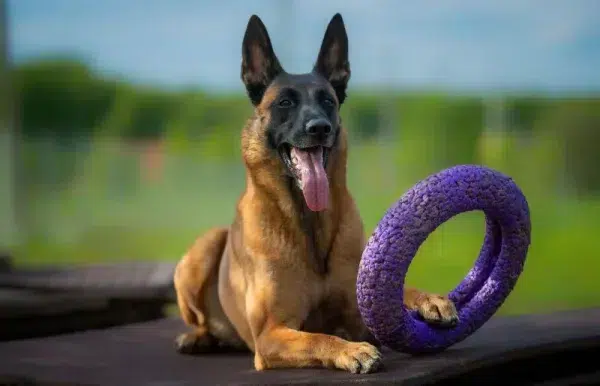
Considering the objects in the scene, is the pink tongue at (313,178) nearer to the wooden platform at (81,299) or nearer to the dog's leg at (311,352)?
the dog's leg at (311,352)

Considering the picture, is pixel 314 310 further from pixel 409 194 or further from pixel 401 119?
pixel 401 119

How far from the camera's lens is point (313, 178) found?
9.34ft

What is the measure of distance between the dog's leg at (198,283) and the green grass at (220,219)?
7.93ft

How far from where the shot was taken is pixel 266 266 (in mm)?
2973

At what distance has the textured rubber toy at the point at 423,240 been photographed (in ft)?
8.64

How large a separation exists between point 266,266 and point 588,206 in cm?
445

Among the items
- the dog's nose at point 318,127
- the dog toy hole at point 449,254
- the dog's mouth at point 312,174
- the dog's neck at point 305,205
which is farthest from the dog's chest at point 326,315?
the dog toy hole at point 449,254

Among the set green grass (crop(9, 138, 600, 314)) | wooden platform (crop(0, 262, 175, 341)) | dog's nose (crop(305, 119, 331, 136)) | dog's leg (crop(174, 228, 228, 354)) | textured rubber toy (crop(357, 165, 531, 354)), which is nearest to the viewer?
textured rubber toy (crop(357, 165, 531, 354))

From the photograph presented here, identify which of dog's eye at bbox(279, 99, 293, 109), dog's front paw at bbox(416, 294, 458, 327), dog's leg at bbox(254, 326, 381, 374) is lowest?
dog's leg at bbox(254, 326, 381, 374)

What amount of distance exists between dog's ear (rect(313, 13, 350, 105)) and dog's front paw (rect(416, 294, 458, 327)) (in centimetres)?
96

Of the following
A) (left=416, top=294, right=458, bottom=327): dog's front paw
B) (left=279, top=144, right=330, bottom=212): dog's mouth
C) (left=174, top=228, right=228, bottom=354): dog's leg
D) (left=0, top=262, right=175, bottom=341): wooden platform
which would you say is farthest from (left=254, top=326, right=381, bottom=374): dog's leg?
(left=0, top=262, right=175, bottom=341): wooden platform

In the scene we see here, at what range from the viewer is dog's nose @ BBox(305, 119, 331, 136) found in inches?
109

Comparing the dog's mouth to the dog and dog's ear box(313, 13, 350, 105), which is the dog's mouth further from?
dog's ear box(313, 13, 350, 105)

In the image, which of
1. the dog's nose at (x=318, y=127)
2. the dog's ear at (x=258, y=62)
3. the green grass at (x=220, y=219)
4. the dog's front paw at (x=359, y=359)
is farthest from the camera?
the green grass at (x=220, y=219)
